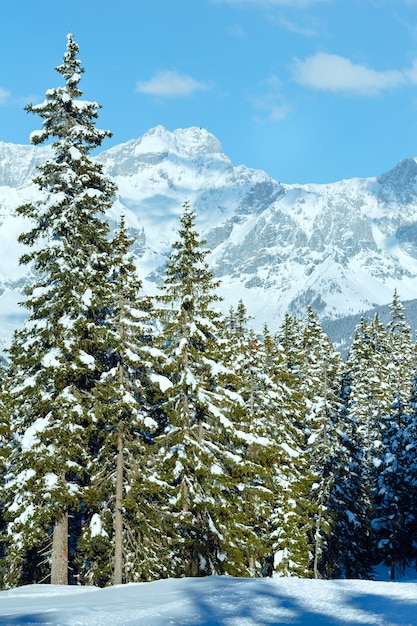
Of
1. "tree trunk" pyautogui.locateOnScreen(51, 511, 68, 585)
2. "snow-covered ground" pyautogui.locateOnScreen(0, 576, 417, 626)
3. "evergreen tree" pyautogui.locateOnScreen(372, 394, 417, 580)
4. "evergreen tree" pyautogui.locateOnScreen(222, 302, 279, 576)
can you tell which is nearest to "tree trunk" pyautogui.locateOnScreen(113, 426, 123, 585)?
"tree trunk" pyautogui.locateOnScreen(51, 511, 68, 585)

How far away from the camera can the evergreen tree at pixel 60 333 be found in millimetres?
16984

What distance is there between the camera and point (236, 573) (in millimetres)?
20531

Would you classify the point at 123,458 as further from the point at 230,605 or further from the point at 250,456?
the point at 230,605

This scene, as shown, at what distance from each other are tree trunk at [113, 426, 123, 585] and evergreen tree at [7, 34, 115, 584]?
1.14 meters

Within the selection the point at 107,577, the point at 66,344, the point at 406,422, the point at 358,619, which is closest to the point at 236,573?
the point at 107,577

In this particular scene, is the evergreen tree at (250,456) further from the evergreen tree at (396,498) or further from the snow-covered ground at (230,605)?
the evergreen tree at (396,498)

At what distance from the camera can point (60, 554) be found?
1719 centimetres

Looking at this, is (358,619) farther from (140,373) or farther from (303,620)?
(140,373)

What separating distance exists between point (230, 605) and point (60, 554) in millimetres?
10116

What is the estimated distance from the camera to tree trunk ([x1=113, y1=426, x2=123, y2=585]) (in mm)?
18516

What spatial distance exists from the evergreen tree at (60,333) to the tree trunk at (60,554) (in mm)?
26

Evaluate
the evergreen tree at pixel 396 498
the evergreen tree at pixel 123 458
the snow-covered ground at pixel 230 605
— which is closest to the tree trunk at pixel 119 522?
the evergreen tree at pixel 123 458

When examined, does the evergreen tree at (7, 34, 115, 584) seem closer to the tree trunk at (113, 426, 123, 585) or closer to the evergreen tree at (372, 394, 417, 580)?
the tree trunk at (113, 426, 123, 585)

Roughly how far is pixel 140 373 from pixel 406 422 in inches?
1043
